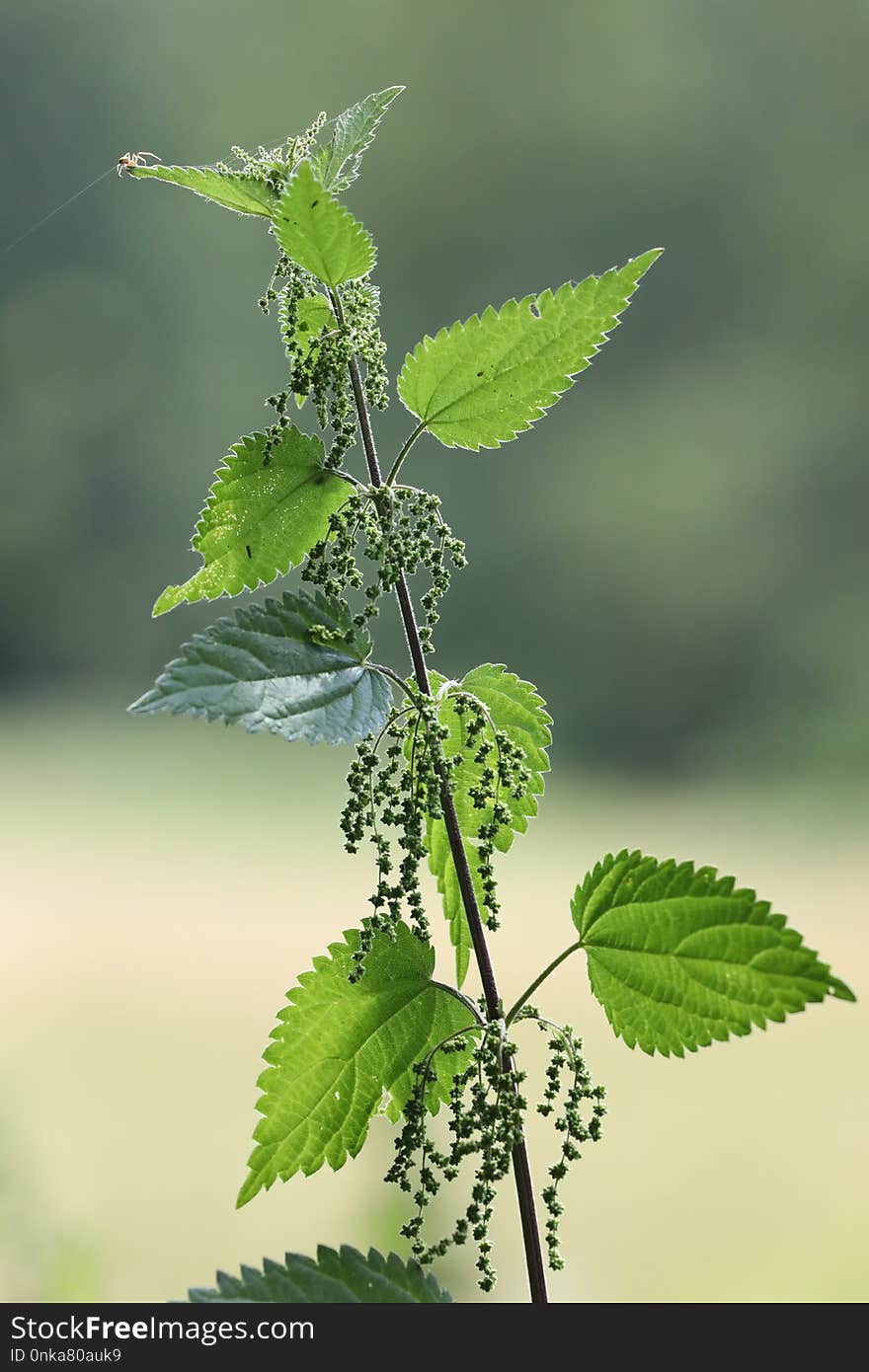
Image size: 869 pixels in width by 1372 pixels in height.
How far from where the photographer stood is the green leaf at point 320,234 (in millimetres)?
297

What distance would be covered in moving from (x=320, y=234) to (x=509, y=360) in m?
0.07

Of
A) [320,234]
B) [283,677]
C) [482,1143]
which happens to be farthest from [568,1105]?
[320,234]

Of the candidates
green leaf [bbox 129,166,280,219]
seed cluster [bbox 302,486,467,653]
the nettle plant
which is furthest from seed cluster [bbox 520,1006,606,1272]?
green leaf [bbox 129,166,280,219]

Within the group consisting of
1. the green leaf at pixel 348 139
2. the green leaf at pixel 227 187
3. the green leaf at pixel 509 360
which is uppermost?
the green leaf at pixel 348 139

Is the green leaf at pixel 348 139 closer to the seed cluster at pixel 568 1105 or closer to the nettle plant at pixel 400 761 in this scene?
the nettle plant at pixel 400 761

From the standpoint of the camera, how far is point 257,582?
0.35 metres

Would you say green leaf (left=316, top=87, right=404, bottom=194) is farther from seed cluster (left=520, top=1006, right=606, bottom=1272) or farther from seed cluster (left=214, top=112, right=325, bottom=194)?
seed cluster (left=520, top=1006, right=606, bottom=1272)

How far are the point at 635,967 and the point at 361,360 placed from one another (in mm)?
192

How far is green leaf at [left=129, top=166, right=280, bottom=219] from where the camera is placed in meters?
0.33

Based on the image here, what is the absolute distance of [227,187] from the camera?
1.08 ft

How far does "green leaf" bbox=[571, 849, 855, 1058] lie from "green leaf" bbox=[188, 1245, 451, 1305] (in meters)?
0.09

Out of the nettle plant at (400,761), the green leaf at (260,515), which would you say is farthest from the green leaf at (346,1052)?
the green leaf at (260,515)

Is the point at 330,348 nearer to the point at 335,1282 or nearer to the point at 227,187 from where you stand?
the point at 227,187

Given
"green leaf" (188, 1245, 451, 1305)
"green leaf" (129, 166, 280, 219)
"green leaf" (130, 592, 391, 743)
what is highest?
"green leaf" (129, 166, 280, 219)
